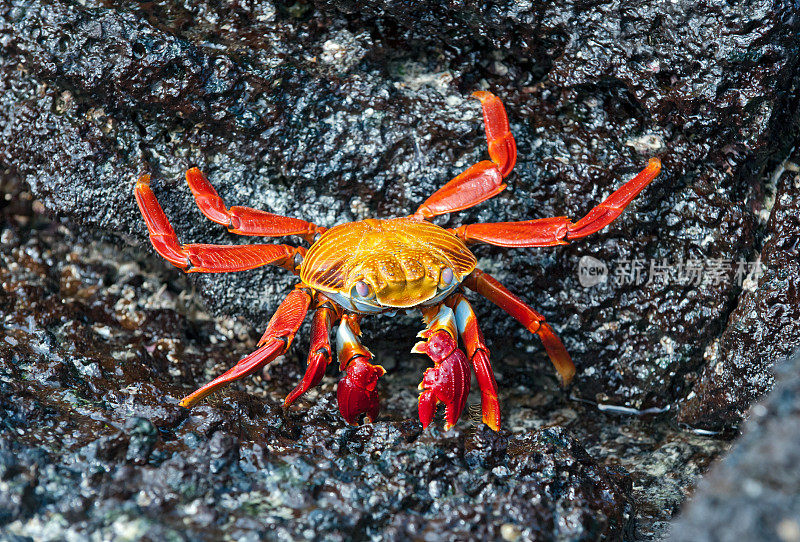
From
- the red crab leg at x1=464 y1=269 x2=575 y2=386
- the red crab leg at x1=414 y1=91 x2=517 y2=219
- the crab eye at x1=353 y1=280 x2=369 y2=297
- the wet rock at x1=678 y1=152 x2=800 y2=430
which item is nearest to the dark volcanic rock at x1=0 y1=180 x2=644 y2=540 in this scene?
the crab eye at x1=353 y1=280 x2=369 y2=297

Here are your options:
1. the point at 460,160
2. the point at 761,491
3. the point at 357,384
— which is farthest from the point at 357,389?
the point at 761,491

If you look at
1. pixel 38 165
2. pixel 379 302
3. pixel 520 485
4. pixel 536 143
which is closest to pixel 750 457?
pixel 520 485

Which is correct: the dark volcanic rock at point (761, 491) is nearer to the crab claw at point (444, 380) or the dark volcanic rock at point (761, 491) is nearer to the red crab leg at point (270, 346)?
the crab claw at point (444, 380)

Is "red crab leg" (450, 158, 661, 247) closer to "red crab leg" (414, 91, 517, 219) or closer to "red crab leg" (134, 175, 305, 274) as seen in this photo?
"red crab leg" (414, 91, 517, 219)

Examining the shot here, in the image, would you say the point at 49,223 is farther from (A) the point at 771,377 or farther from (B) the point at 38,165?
(A) the point at 771,377

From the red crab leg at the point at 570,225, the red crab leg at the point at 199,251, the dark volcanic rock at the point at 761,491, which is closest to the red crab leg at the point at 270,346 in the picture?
the red crab leg at the point at 199,251
